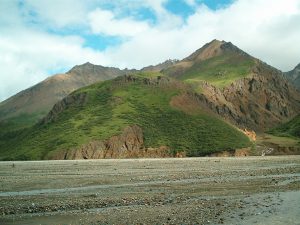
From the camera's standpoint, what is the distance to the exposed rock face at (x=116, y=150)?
18150cm

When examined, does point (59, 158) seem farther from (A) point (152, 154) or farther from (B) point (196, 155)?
(B) point (196, 155)

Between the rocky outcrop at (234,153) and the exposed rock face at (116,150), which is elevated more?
the exposed rock face at (116,150)

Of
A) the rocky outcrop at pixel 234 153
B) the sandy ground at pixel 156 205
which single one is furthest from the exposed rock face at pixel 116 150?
the sandy ground at pixel 156 205

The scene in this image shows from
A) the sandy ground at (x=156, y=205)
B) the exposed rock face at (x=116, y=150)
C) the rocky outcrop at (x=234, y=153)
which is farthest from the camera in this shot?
the rocky outcrop at (x=234, y=153)

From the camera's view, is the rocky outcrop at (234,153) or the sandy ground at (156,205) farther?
the rocky outcrop at (234,153)

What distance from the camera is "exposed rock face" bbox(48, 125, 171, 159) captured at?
18150cm

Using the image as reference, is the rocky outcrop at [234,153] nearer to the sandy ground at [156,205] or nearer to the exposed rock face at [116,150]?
the exposed rock face at [116,150]

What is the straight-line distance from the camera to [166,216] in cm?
2698

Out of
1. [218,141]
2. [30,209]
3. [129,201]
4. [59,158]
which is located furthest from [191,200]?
[218,141]

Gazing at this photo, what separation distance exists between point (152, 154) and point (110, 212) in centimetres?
16449

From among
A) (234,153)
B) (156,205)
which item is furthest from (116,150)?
(156,205)

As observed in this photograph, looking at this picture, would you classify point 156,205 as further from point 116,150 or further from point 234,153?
point 234,153

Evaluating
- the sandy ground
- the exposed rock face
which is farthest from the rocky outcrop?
the sandy ground

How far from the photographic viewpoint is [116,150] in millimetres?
190250
